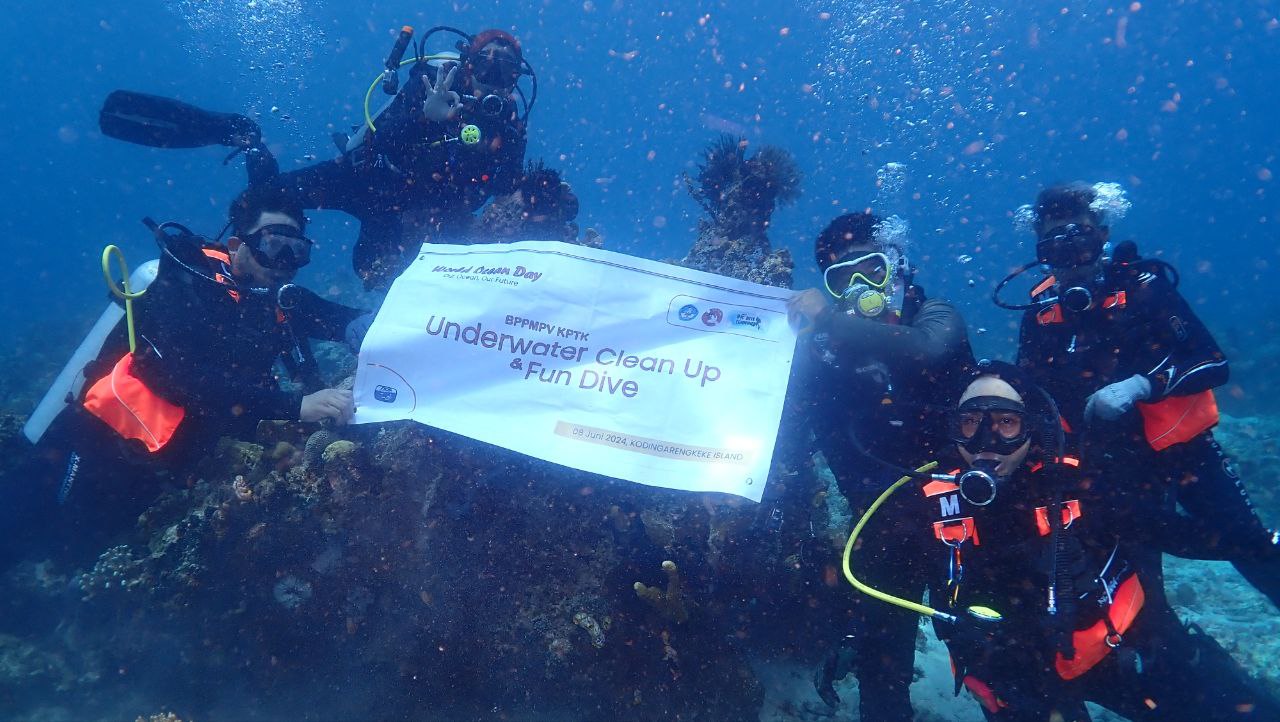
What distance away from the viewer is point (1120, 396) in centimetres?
394

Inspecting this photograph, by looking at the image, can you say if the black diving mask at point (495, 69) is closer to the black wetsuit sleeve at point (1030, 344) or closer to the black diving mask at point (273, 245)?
the black diving mask at point (273, 245)

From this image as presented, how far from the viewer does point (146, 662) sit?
544 centimetres

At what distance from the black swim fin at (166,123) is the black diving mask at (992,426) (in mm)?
8134

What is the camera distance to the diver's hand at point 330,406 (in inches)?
147

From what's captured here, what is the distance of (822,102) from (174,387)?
408 feet

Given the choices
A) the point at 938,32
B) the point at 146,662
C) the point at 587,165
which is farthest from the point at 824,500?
the point at 587,165

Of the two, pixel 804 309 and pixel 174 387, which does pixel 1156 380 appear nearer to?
pixel 804 309

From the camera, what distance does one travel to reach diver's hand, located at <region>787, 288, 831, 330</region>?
3793 mm

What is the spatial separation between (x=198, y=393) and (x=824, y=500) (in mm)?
5491

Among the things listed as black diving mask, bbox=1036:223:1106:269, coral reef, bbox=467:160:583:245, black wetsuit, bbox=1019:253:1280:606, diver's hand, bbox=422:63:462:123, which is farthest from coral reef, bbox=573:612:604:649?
diver's hand, bbox=422:63:462:123

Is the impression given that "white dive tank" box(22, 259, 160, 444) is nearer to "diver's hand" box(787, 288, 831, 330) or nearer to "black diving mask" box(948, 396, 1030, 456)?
"diver's hand" box(787, 288, 831, 330)

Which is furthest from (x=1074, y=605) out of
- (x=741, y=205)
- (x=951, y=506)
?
(x=741, y=205)

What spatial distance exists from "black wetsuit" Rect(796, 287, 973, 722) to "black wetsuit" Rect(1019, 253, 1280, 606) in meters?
1.07

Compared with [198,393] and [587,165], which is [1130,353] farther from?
[587,165]
